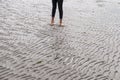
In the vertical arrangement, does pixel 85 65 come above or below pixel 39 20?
below

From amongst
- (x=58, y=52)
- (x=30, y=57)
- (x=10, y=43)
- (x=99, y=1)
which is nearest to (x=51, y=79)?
(x=30, y=57)

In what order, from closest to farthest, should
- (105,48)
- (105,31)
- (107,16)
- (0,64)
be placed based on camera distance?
(0,64) < (105,48) < (105,31) < (107,16)

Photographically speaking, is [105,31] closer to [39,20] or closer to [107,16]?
[39,20]

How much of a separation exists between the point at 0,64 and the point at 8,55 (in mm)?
607

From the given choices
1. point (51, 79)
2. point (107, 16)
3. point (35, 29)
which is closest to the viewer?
point (51, 79)

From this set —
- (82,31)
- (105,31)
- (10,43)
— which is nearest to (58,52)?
(10,43)

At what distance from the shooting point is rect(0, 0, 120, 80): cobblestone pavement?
545cm

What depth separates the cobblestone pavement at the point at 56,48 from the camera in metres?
5.45

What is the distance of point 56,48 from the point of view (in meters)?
7.10

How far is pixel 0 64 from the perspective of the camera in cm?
552

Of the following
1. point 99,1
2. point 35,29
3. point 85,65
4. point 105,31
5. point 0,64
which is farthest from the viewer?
point 99,1

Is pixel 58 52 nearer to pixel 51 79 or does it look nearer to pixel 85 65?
pixel 85 65

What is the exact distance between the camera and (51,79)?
5.09 metres

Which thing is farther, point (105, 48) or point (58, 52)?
point (105, 48)
